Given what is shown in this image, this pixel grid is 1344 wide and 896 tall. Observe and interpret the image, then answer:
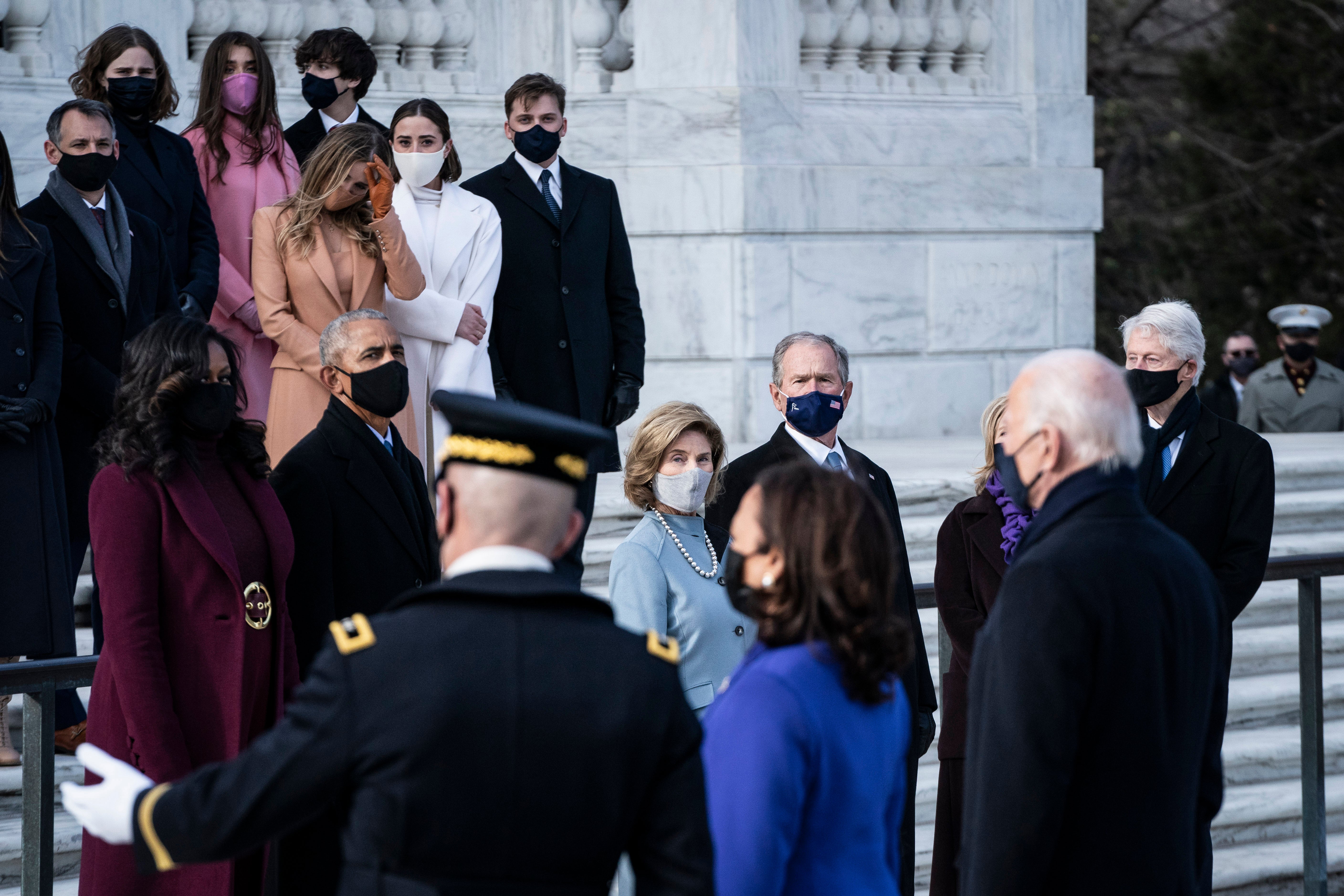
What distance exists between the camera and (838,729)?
2836 mm

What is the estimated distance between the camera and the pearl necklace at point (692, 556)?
4.62 meters

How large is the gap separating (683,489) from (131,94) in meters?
2.58

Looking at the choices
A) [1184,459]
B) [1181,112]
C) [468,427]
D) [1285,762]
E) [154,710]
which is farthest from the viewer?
[1181,112]

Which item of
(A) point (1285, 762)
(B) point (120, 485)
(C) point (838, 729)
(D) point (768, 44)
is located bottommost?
(A) point (1285, 762)

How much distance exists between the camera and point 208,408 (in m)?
4.15

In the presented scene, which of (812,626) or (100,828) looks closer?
(100,828)

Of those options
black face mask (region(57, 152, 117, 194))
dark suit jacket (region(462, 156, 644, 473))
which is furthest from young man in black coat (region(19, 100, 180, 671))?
dark suit jacket (region(462, 156, 644, 473))

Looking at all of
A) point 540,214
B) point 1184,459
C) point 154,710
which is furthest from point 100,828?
point 540,214

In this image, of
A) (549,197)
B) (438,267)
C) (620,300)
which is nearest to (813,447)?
(438,267)

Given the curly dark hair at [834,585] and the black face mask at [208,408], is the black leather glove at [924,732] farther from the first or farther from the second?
the curly dark hair at [834,585]

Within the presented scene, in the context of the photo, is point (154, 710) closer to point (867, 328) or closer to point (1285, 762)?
point (1285, 762)

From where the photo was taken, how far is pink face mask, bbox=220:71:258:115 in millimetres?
6309

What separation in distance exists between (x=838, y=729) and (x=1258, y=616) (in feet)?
19.7

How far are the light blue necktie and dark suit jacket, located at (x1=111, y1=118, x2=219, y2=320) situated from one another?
1144mm
